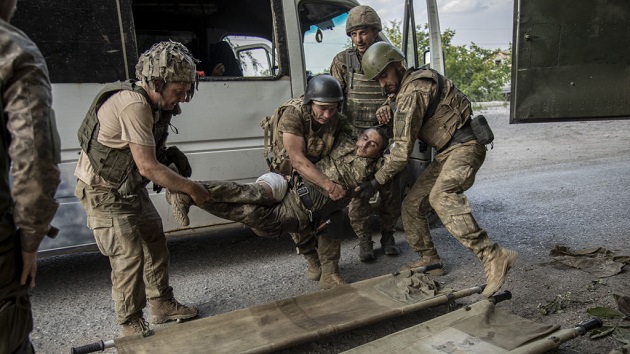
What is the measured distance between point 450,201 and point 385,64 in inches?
42.2

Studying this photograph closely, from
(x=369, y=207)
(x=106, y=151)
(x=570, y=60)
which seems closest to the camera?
(x=106, y=151)

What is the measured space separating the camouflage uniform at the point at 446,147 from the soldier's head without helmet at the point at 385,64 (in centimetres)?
9

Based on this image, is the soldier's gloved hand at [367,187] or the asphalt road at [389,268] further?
the soldier's gloved hand at [367,187]

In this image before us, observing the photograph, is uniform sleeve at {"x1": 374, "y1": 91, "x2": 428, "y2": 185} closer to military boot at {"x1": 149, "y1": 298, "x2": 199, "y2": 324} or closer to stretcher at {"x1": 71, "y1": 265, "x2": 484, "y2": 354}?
stretcher at {"x1": 71, "y1": 265, "x2": 484, "y2": 354}

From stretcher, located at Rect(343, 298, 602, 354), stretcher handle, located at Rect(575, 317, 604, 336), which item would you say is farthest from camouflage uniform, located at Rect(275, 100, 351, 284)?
stretcher handle, located at Rect(575, 317, 604, 336)

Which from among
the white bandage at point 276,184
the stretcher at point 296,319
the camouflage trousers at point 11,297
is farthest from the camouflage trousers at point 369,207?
the camouflage trousers at point 11,297

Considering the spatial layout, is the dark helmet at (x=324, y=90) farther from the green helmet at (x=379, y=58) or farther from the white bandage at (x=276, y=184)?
the white bandage at (x=276, y=184)

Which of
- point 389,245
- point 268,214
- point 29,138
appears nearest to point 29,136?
point 29,138

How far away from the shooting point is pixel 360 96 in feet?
13.8

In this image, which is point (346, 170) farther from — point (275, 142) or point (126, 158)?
point (126, 158)

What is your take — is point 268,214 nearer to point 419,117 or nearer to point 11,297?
point 419,117

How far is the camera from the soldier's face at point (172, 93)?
8.82 ft

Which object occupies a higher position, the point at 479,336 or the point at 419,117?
the point at 419,117

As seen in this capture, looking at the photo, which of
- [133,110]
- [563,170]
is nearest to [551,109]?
[133,110]
